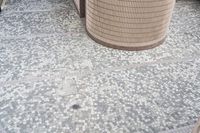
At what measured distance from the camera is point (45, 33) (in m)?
1.68

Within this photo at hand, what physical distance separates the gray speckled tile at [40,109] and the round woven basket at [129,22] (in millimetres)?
435

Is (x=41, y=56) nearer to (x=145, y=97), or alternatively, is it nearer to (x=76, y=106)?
(x=76, y=106)

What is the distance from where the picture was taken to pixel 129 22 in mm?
1463

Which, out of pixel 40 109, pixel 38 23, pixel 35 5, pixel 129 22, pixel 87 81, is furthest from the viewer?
pixel 35 5

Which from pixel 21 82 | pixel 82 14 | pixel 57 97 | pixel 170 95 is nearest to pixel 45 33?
pixel 82 14

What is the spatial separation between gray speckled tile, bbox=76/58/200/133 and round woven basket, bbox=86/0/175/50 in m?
0.19

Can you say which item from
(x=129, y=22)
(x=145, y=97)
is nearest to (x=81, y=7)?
(x=129, y=22)

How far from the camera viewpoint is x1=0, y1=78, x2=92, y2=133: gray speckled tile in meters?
1.05

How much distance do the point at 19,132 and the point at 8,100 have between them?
0.20 metres

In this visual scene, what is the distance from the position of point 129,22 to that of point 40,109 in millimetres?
667

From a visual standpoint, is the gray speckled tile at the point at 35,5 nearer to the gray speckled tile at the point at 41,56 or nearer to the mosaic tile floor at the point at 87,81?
the mosaic tile floor at the point at 87,81

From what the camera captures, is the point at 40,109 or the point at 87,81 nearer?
the point at 40,109

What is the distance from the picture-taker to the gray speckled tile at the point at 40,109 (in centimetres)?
105

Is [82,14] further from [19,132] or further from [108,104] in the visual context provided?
[19,132]
